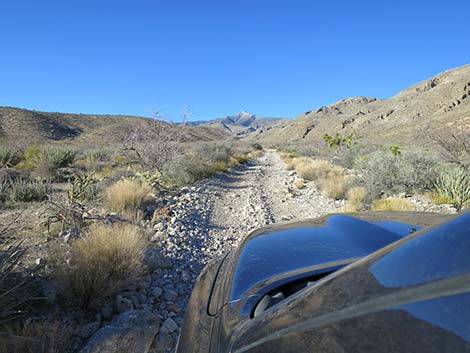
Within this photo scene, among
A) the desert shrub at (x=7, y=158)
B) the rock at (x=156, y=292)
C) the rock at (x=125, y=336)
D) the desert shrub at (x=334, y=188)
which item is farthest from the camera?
the desert shrub at (x=7, y=158)

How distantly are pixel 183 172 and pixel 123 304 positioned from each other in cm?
914

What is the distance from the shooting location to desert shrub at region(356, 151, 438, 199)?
9469mm

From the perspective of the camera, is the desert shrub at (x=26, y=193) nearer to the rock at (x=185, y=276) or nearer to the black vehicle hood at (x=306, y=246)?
the rock at (x=185, y=276)

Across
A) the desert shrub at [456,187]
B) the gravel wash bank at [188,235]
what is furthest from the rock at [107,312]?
the desert shrub at [456,187]

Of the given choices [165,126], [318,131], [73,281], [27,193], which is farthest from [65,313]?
[318,131]

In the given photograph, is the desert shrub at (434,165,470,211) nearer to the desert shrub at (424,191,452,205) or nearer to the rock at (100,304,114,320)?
the desert shrub at (424,191,452,205)

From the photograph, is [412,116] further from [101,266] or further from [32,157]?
[101,266]

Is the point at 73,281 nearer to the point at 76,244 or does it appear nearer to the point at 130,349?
the point at 76,244

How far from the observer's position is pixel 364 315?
0.94 meters

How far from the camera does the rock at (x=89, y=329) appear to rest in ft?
10.00

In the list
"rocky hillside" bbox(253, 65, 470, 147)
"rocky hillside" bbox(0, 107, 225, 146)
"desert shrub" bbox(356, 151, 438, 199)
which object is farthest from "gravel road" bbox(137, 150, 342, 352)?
"rocky hillside" bbox(253, 65, 470, 147)

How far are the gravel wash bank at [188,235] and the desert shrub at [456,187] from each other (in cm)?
260

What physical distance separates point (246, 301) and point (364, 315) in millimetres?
725

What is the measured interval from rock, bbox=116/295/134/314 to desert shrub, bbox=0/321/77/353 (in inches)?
21.2
